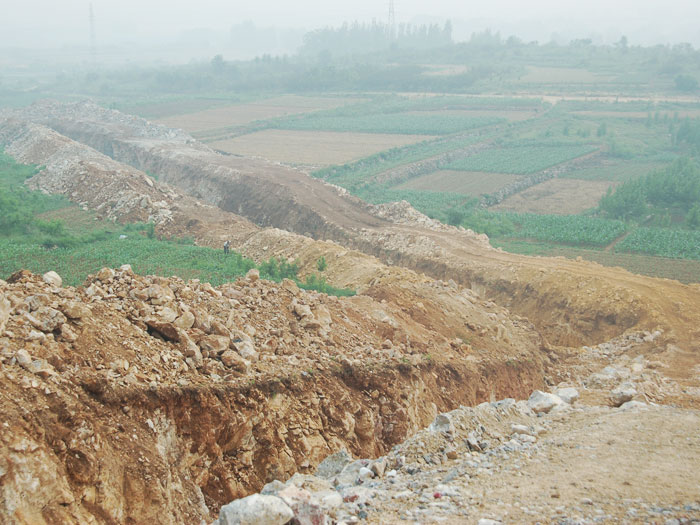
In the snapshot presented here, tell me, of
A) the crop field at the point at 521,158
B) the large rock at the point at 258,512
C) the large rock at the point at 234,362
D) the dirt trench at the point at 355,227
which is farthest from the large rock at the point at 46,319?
the crop field at the point at 521,158

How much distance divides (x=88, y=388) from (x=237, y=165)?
117ft

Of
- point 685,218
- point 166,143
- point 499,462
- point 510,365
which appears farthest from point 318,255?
point 166,143

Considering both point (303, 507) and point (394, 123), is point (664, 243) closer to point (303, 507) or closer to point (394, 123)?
point (303, 507)

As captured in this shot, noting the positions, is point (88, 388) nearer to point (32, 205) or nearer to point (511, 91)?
point (32, 205)

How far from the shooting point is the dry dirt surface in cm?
742

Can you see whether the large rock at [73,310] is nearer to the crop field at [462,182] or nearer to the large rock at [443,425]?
the large rock at [443,425]

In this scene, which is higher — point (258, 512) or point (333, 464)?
point (258, 512)

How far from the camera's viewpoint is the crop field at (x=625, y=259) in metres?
27.5

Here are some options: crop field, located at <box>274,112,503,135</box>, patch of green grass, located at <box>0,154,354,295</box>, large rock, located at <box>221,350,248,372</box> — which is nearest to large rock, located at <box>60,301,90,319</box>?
large rock, located at <box>221,350,248,372</box>

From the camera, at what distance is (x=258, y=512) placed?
6664 millimetres

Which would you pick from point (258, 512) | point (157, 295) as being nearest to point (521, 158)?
point (157, 295)

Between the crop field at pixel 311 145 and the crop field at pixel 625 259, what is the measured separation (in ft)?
78.1

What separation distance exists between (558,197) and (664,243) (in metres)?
13.1

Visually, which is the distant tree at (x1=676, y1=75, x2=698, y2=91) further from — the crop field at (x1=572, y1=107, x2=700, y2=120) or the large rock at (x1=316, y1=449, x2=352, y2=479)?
the large rock at (x1=316, y1=449, x2=352, y2=479)
